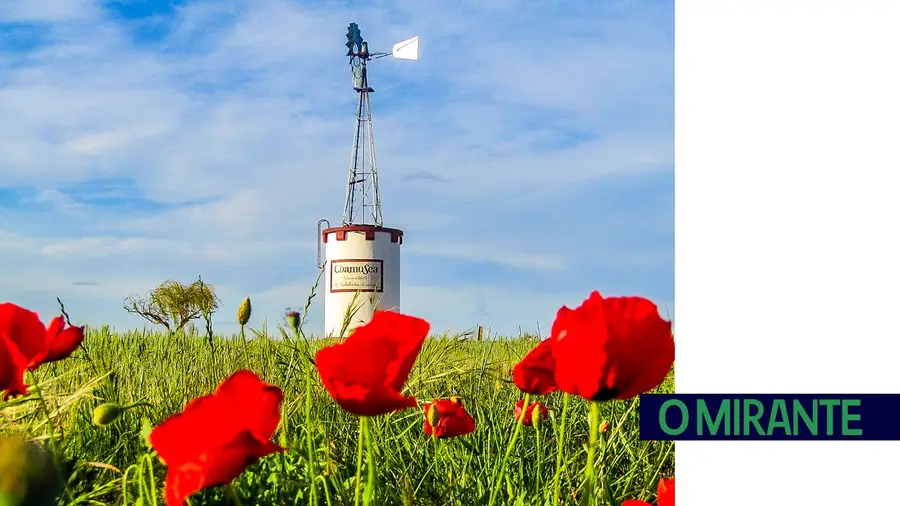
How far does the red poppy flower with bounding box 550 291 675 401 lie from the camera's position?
→ 3.56 ft

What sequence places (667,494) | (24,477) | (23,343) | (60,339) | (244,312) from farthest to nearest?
(244,312) → (60,339) → (23,343) → (667,494) → (24,477)

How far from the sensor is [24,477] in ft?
1.24

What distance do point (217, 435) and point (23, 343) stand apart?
633mm

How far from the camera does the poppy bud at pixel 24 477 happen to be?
0.37 m

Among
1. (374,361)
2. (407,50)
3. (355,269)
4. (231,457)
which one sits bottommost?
(231,457)

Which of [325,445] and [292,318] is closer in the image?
[292,318]

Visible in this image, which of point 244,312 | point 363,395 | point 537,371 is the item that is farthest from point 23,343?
point 537,371

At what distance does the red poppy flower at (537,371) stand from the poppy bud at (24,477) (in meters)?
1.08

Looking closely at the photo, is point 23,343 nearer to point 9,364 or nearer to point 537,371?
point 9,364
